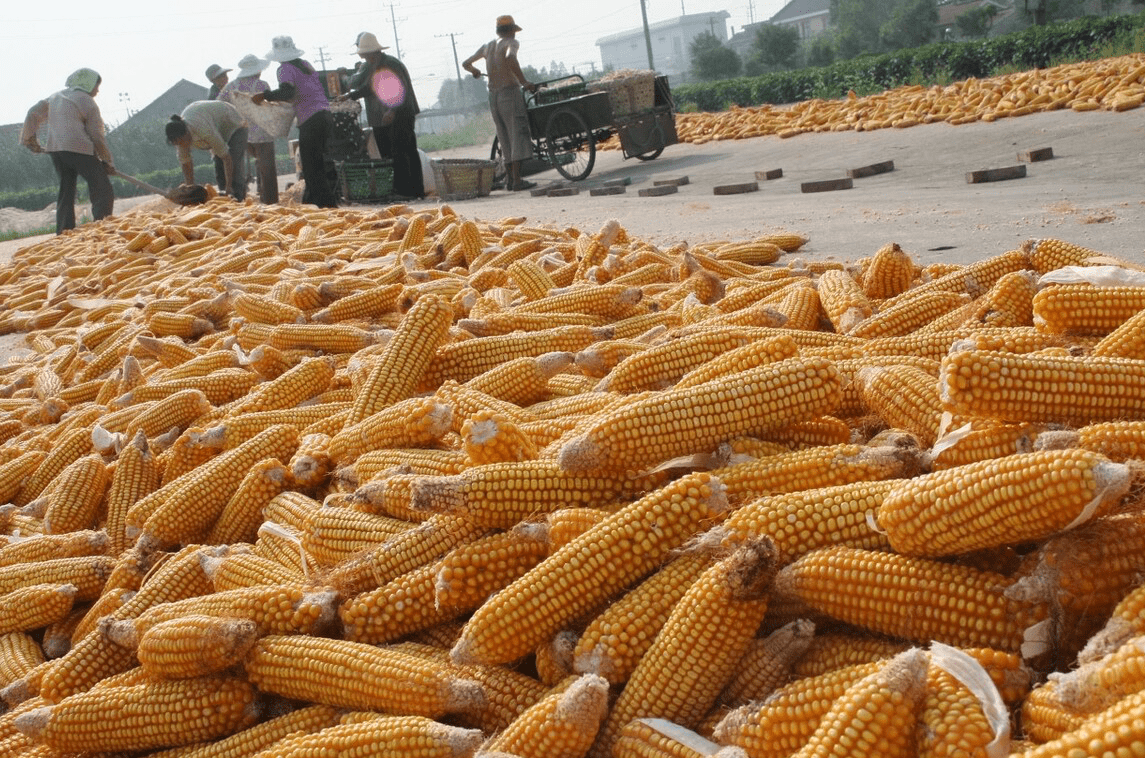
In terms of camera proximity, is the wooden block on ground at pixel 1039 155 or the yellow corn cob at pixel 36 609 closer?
the yellow corn cob at pixel 36 609

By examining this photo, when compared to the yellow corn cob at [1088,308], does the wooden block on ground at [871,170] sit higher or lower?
higher

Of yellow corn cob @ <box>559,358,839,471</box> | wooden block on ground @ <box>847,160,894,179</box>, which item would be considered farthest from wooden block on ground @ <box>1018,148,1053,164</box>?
yellow corn cob @ <box>559,358,839,471</box>

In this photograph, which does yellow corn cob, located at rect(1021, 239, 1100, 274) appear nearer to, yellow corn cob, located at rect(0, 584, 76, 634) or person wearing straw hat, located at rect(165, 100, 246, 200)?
yellow corn cob, located at rect(0, 584, 76, 634)

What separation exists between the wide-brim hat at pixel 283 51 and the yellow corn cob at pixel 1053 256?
50.5 ft

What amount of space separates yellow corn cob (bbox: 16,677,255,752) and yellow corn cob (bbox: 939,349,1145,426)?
1.99m

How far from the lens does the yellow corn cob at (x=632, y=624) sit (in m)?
2.07

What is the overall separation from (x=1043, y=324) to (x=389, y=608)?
2241 mm

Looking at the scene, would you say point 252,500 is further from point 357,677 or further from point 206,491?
point 357,677

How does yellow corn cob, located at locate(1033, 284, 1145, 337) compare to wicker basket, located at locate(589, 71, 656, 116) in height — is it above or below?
below

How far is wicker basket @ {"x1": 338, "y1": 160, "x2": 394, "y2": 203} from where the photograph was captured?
1830 cm

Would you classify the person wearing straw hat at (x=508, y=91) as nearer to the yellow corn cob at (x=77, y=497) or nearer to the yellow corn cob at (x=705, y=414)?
the yellow corn cob at (x=77, y=497)

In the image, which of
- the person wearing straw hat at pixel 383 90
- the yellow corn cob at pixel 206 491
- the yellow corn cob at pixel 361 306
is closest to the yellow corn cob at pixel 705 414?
the yellow corn cob at pixel 206 491

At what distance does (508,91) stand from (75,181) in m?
8.81

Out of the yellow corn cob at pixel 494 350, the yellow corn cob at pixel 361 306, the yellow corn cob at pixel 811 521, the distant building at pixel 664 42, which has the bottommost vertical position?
the yellow corn cob at pixel 811 521
